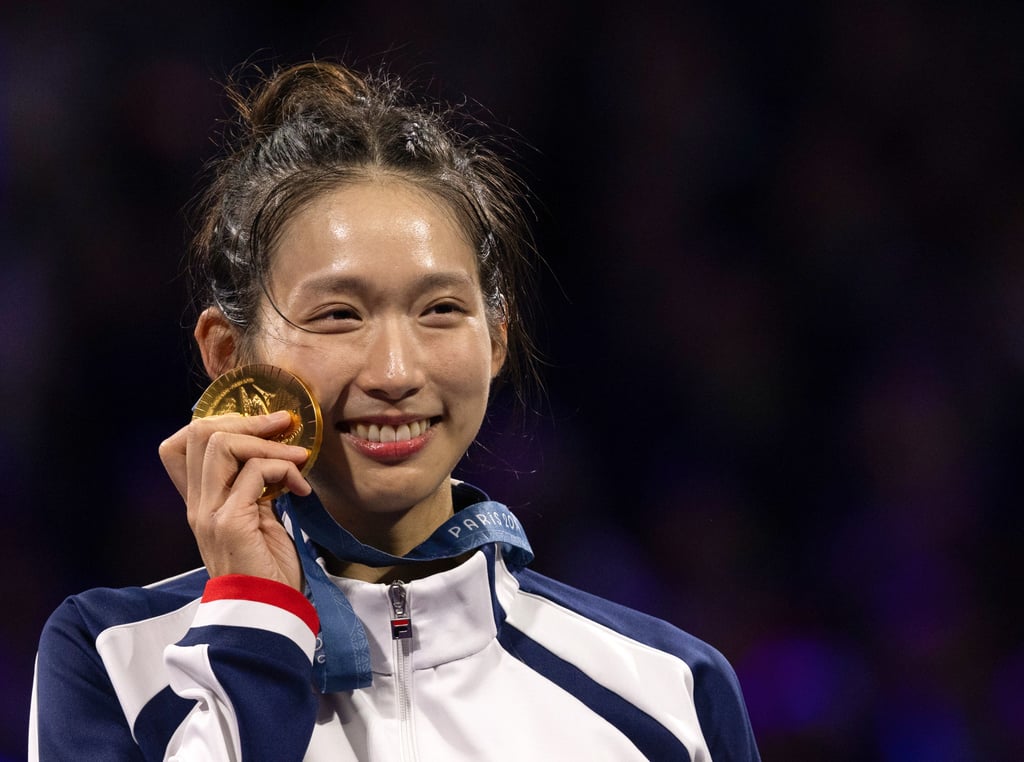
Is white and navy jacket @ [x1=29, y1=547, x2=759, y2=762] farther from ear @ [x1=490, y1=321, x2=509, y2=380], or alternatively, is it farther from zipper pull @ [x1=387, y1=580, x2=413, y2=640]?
ear @ [x1=490, y1=321, x2=509, y2=380]

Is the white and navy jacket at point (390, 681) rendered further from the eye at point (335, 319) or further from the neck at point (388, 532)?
the eye at point (335, 319)

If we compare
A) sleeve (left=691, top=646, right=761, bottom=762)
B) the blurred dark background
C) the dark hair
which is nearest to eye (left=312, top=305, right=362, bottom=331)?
the dark hair

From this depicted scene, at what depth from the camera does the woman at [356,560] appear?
1.60 m

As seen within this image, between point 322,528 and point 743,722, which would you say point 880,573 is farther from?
point 322,528

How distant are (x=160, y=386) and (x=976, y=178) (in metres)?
2.45

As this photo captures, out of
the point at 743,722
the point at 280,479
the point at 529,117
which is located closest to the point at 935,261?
the point at 529,117

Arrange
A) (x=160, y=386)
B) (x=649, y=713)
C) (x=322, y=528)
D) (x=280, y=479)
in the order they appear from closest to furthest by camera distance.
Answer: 1. (x=280, y=479)
2. (x=322, y=528)
3. (x=649, y=713)
4. (x=160, y=386)

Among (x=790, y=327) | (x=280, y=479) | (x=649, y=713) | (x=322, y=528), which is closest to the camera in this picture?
(x=280, y=479)

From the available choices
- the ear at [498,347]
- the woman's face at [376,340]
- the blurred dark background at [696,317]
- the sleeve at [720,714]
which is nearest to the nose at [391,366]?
the woman's face at [376,340]

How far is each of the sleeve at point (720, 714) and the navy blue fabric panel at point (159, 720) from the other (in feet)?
2.49

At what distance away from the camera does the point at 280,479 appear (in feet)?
5.33

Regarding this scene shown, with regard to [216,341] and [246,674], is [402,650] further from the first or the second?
[216,341]

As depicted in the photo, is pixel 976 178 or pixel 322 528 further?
pixel 976 178

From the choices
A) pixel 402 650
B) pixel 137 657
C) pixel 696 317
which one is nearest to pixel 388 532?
pixel 402 650
